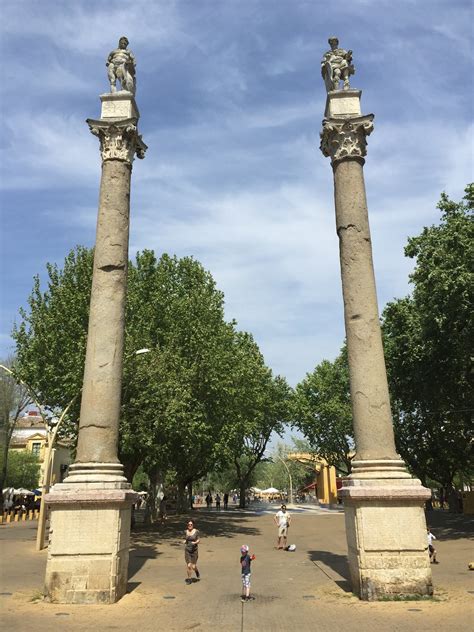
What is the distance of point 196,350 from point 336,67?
14.4 m

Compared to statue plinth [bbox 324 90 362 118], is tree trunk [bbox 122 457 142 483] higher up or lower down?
lower down

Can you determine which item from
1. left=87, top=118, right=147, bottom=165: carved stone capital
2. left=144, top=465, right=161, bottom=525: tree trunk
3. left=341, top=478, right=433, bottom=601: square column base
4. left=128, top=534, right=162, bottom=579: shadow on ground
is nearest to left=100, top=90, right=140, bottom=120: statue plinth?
left=87, top=118, right=147, bottom=165: carved stone capital

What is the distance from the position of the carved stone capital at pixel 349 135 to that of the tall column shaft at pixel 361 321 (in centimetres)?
20

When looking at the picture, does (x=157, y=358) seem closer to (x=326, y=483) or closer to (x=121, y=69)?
(x=121, y=69)

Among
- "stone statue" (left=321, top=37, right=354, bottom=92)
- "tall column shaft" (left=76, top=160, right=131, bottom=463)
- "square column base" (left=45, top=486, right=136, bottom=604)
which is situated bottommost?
"square column base" (left=45, top=486, right=136, bottom=604)

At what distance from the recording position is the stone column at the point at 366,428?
1083cm

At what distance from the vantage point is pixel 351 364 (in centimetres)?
1277

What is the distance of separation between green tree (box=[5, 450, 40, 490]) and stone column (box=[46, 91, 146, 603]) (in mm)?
51760

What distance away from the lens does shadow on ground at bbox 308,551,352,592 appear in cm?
1283

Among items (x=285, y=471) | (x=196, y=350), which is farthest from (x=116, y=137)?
(x=285, y=471)

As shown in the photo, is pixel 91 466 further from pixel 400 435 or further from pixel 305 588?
pixel 400 435

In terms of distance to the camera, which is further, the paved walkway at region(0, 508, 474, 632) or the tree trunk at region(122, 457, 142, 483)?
the tree trunk at region(122, 457, 142, 483)

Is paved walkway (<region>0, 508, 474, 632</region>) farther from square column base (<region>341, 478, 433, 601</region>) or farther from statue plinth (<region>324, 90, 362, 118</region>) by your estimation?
statue plinth (<region>324, 90, 362, 118</region>)

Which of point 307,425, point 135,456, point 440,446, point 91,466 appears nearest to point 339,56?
point 91,466
